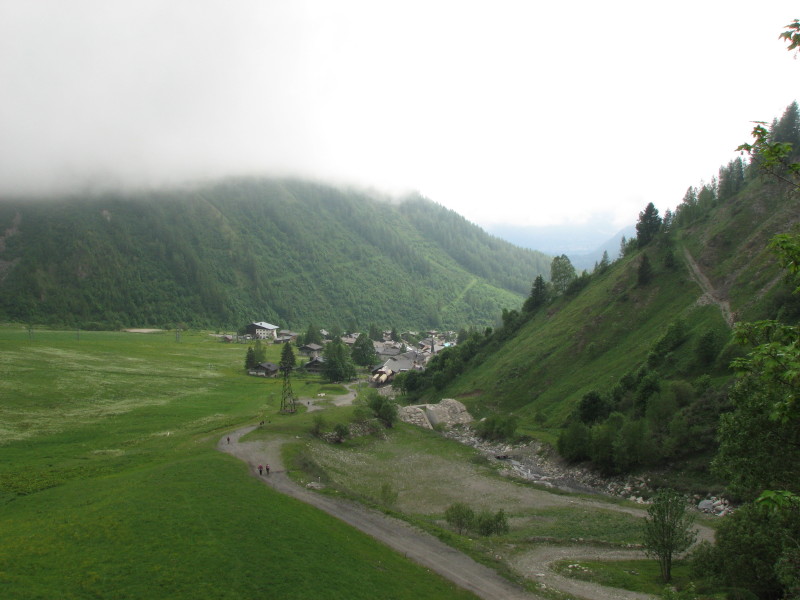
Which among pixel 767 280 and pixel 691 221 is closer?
pixel 767 280

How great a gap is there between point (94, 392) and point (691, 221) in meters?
138

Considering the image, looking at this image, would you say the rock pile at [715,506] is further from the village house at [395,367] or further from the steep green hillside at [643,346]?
the village house at [395,367]

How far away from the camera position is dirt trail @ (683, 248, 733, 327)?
73944 mm

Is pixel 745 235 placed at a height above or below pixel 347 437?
above

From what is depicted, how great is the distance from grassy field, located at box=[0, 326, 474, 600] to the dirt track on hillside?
185 cm

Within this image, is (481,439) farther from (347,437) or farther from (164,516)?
(164,516)

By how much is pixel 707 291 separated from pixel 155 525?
3617 inches

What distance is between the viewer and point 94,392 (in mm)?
87125

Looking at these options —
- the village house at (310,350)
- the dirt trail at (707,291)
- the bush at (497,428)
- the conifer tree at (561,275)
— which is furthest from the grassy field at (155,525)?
the village house at (310,350)

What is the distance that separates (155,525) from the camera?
94.0 feet

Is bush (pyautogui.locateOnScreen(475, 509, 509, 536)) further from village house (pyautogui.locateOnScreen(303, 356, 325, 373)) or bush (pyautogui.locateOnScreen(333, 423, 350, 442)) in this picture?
village house (pyautogui.locateOnScreen(303, 356, 325, 373))

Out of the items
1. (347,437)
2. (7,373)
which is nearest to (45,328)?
(7,373)

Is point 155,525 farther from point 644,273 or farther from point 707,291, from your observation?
point 644,273

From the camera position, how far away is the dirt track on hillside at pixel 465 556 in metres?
28.0
